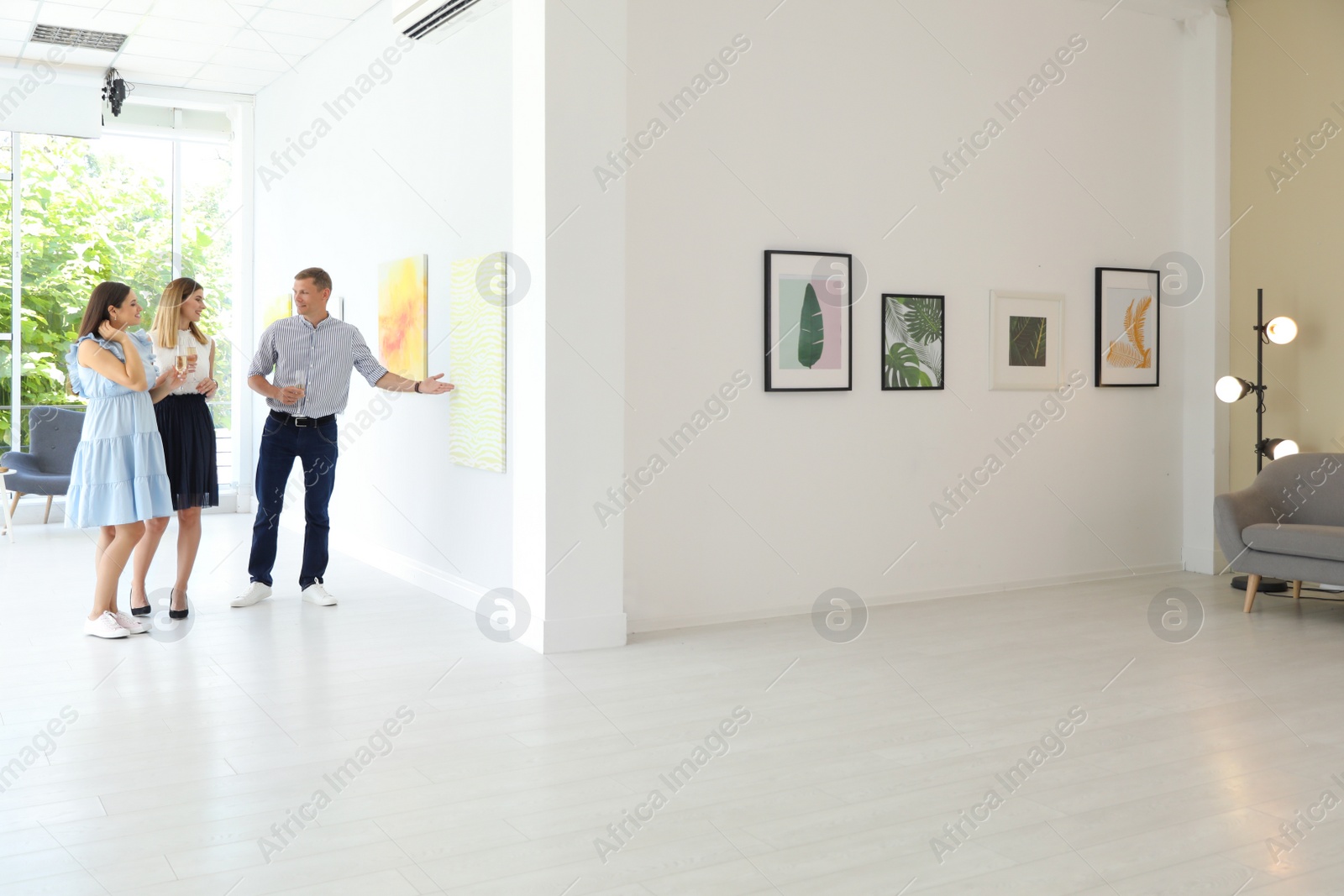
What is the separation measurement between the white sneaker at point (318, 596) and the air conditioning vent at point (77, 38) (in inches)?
195

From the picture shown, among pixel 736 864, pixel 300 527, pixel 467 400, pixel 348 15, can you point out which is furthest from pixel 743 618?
pixel 348 15

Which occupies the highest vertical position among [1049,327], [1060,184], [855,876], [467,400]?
[1060,184]

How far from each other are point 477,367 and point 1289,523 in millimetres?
4816

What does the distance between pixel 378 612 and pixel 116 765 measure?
8.34 feet

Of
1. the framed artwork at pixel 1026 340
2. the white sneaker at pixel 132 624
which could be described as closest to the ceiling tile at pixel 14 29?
the white sneaker at pixel 132 624

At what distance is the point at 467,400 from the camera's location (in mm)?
6344

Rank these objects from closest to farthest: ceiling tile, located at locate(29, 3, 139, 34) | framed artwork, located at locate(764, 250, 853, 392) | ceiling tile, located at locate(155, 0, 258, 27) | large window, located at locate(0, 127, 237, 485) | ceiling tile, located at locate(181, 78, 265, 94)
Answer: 1. framed artwork, located at locate(764, 250, 853, 392)
2. ceiling tile, located at locate(155, 0, 258, 27)
3. ceiling tile, located at locate(29, 3, 139, 34)
4. ceiling tile, located at locate(181, 78, 265, 94)
5. large window, located at locate(0, 127, 237, 485)

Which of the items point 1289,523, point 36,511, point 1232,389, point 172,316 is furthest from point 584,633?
point 36,511

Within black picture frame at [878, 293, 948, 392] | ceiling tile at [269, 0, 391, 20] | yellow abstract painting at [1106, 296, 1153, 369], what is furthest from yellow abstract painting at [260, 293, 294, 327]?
yellow abstract painting at [1106, 296, 1153, 369]

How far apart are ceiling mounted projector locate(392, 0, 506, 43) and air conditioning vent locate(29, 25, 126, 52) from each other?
3.55m

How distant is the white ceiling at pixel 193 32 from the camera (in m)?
7.85

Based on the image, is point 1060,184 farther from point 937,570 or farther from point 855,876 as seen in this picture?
point 855,876

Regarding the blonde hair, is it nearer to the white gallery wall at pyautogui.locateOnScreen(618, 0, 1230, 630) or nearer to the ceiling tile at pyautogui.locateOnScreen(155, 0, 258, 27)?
the white gallery wall at pyautogui.locateOnScreen(618, 0, 1230, 630)

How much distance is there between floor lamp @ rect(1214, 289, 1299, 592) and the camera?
6945mm
